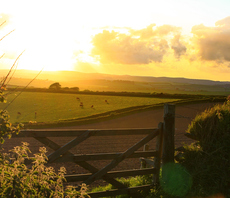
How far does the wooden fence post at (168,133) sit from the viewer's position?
643 cm

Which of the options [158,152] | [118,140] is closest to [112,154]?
[158,152]

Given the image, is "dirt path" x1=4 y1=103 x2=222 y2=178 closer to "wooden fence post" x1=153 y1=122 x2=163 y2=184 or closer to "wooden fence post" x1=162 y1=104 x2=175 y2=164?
"wooden fence post" x1=162 y1=104 x2=175 y2=164

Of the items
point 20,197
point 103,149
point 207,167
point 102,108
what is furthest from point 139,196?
point 102,108

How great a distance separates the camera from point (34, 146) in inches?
455

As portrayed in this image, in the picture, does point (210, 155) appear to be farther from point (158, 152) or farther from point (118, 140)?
point (118, 140)

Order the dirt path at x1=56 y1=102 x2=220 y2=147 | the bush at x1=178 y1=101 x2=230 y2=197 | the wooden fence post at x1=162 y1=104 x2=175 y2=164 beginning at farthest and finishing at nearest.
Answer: the dirt path at x1=56 y1=102 x2=220 y2=147 < the wooden fence post at x1=162 y1=104 x2=175 y2=164 < the bush at x1=178 y1=101 x2=230 y2=197

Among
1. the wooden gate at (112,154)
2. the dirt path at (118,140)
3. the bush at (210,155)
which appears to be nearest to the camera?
the wooden gate at (112,154)

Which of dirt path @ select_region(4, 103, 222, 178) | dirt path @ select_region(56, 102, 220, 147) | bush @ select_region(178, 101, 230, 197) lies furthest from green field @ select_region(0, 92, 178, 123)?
bush @ select_region(178, 101, 230, 197)

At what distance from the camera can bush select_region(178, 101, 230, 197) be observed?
5941mm

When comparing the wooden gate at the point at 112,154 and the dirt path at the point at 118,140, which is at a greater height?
the wooden gate at the point at 112,154

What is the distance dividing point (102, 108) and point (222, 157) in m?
19.7

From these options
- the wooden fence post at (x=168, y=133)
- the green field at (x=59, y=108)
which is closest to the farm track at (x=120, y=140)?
the wooden fence post at (x=168, y=133)

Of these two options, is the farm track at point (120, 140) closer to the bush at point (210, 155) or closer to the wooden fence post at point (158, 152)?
the bush at point (210, 155)

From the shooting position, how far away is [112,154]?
568cm
